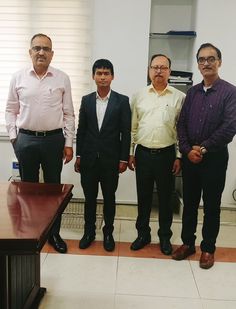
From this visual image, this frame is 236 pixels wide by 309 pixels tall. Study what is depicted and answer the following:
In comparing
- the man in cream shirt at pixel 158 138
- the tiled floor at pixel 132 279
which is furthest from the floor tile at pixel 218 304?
the man in cream shirt at pixel 158 138

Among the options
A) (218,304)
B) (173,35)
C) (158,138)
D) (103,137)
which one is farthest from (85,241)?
(173,35)

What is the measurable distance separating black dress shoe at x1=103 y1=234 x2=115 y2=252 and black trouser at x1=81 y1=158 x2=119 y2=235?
4 cm

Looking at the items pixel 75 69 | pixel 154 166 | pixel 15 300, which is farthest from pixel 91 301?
pixel 75 69

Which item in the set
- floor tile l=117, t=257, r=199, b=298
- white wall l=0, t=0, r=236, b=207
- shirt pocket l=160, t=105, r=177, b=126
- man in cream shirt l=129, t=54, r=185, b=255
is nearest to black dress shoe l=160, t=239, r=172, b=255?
man in cream shirt l=129, t=54, r=185, b=255

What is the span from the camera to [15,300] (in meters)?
1.81

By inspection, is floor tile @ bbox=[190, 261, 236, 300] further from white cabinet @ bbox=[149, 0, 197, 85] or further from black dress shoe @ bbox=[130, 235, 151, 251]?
white cabinet @ bbox=[149, 0, 197, 85]

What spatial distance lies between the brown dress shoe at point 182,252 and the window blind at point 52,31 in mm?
1914

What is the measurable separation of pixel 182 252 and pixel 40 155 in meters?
1.37

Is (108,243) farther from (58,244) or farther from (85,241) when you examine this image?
(58,244)

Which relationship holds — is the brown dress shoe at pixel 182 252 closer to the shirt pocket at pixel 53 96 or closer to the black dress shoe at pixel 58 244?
the black dress shoe at pixel 58 244

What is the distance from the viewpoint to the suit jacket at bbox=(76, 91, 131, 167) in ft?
9.09

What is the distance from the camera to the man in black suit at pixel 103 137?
2.76m

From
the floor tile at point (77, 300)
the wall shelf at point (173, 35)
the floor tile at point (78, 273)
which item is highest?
the wall shelf at point (173, 35)

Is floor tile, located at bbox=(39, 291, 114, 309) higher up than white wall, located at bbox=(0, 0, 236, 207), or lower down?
lower down
